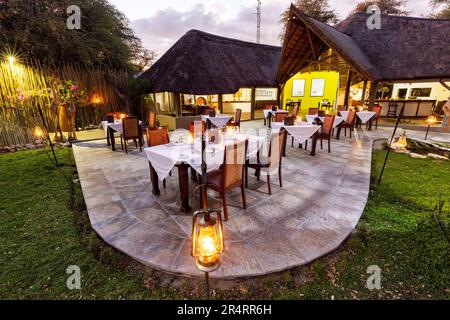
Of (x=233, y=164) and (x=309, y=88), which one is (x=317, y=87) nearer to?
(x=309, y=88)

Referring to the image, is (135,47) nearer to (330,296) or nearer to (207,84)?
(207,84)

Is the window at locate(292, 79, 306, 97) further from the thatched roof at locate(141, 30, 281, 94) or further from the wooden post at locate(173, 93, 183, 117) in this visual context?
the wooden post at locate(173, 93, 183, 117)

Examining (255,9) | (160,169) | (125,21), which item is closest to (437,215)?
(160,169)

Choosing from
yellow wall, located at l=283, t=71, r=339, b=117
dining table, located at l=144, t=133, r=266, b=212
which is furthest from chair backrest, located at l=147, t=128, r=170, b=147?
yellow wall, located at l=283, t=71, r=339, b=117

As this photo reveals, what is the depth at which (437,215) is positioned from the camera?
9.56ft

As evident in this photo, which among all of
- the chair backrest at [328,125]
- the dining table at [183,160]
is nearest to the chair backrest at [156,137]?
the dining table at [183,160]

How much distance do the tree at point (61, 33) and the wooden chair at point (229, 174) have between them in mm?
9746

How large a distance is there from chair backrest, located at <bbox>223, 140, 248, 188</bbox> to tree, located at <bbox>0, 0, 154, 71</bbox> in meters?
9.84

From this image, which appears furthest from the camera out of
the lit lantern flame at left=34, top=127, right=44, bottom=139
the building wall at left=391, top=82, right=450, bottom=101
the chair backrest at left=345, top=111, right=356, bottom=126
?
the building wall at left=391, top=82, right=450, bottom=101

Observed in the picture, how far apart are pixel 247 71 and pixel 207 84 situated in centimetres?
345

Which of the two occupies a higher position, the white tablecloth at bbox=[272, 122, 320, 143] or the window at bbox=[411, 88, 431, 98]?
the window at bbox=[411, 88, 431, 98]

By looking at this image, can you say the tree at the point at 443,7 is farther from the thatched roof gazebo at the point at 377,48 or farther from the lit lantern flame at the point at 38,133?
the lit lantern flame at the point at 38,133

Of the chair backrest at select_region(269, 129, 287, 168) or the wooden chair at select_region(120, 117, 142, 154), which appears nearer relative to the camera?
the chair backrest at select_region(269, 129, 287, 168)

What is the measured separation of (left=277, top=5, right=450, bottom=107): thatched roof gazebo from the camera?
8.67 m
